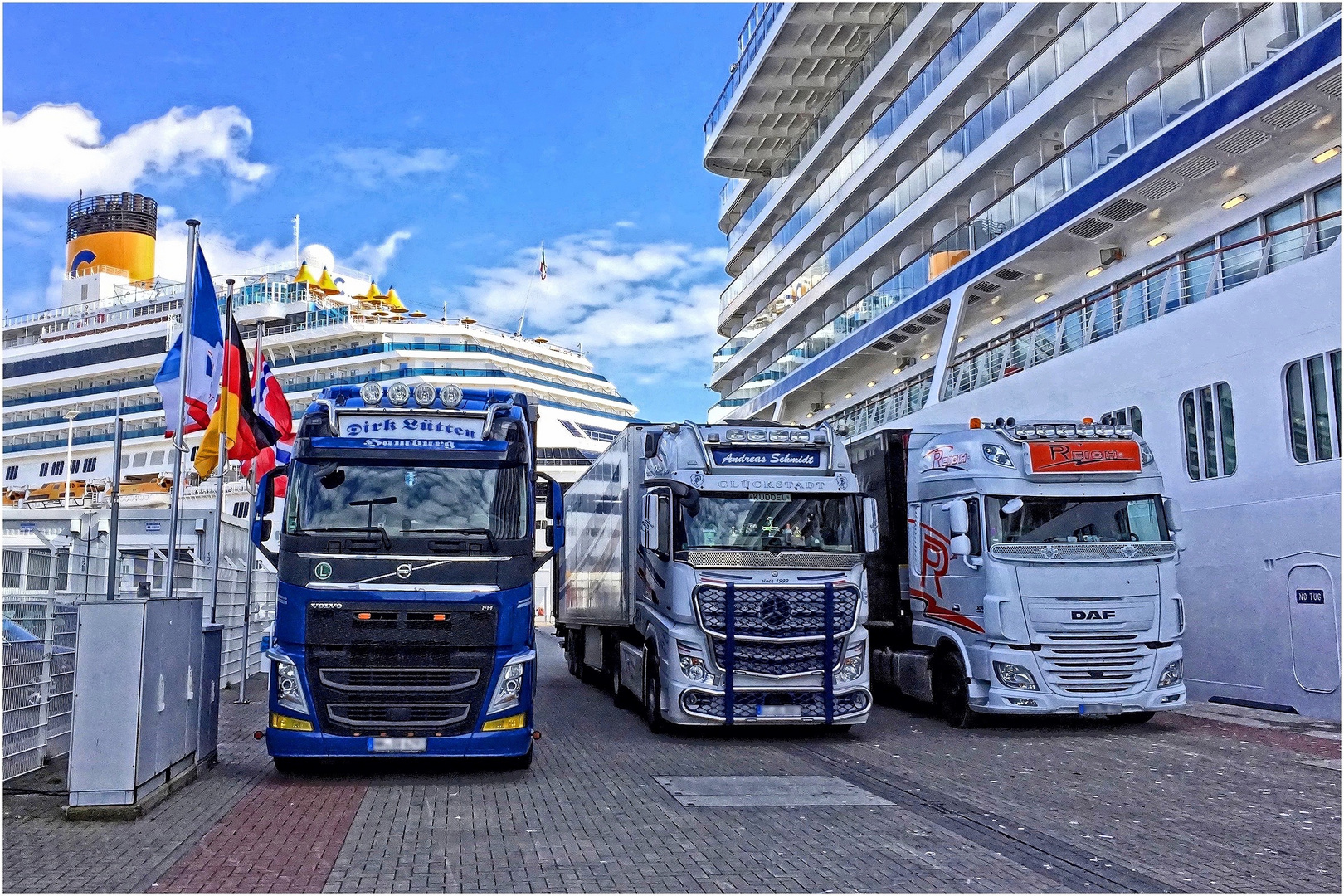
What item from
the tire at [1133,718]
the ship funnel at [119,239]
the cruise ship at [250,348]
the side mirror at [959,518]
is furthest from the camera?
the ship funnel at [119,239]

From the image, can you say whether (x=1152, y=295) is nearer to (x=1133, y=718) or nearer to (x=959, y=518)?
(x=959, y=518)

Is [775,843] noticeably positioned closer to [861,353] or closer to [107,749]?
[107,749]

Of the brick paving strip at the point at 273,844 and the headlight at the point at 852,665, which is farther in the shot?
the headlight at the point at 852,665

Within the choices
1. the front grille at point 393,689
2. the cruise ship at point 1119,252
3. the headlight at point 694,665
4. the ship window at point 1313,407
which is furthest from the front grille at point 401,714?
the ship window at point 1313,407

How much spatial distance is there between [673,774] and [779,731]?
3535mm

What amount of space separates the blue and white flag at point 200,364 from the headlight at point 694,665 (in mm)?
6156

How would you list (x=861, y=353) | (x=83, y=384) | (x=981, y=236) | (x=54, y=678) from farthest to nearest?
(x=83, y=384) → (x=861, y=353) → (x=981, y=236) → (x=54, y=678)

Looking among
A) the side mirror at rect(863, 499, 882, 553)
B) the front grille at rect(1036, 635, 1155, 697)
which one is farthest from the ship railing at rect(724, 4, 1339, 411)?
the side mirror at rect(863, 499, 882, 553)

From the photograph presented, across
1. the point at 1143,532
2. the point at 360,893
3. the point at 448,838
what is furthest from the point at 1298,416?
the point at 360,893

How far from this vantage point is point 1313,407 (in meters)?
13.6

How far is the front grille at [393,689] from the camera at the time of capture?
9203 mm

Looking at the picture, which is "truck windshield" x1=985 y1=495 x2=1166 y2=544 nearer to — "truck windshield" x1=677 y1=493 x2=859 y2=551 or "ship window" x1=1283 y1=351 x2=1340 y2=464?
"truck windshield" x1=677 y1=493 x2=859 y2=551

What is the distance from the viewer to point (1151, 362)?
16641 millimetres

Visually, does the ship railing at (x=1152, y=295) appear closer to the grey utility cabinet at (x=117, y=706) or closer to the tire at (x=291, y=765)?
the tire at (x=291, y=765)
